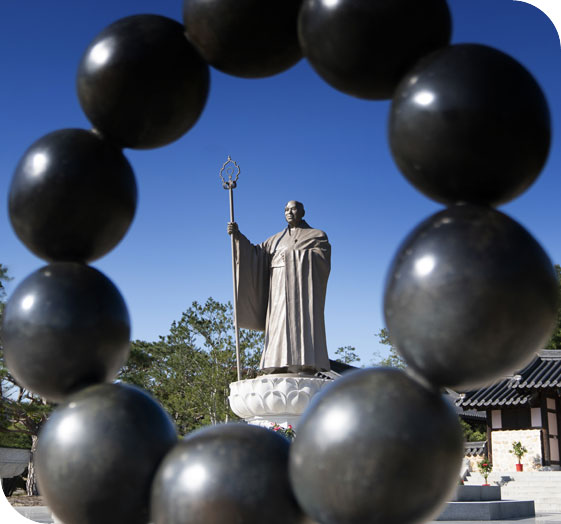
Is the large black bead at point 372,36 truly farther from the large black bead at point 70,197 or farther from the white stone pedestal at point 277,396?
the white stone pedestal at point 277,396

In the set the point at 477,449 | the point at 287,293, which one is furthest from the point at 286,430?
the point at 477,449

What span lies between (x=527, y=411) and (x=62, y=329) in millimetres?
22127

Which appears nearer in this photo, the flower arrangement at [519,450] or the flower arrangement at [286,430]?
the flower arrangement at [286,430]

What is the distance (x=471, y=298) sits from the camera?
1185mm

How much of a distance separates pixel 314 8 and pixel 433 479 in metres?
1.02

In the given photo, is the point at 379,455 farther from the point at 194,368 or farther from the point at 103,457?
the point at 194,368

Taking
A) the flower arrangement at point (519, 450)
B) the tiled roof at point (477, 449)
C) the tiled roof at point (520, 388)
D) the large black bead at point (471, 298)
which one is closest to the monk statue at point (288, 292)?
the large black bead at point (471, 298)


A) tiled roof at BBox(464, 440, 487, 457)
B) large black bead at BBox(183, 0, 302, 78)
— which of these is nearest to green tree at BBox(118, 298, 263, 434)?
tiled roof at BBox(464, 440, 487, 457)

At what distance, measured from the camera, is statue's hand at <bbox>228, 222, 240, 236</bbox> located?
238 inches

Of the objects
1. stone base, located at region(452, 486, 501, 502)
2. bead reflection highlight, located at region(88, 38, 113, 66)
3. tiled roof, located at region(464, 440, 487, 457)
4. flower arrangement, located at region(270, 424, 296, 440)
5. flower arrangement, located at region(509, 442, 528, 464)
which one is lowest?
tiled roof, located at region(464, 440, 487, 457)

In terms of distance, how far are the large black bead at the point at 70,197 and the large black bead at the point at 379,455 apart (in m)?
0.80

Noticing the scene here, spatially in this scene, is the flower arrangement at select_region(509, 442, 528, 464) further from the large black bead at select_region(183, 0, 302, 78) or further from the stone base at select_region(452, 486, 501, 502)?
the large black bead at select_region(183, 0, 302, 78)

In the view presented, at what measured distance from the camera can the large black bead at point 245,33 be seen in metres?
1.61

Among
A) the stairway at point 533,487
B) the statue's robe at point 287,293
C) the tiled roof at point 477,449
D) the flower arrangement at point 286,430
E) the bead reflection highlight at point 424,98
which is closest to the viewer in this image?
the bead reflection highlight at point 424,98
